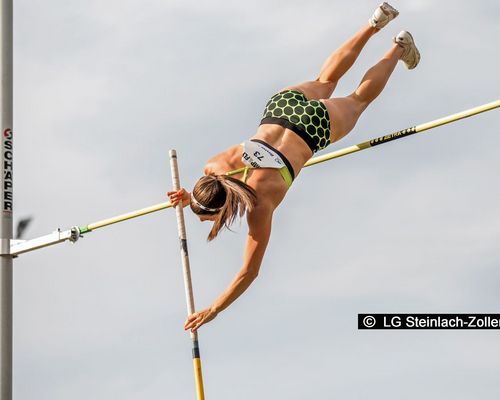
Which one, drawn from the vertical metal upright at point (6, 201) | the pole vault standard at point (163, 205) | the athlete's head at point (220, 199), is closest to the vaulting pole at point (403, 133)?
the pole vault standard at point (163, 205)

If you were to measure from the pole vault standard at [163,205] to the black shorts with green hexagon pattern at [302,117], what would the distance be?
707mm

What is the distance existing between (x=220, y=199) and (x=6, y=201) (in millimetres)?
3561

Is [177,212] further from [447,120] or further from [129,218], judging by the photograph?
[447,120]

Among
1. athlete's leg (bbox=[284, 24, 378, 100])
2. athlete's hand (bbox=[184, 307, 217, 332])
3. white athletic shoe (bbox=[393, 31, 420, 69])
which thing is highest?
white athletic shoe (bbox=[393, 31, 420, 69])

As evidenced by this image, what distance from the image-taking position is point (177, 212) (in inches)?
515

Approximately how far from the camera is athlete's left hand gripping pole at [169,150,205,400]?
12.5 metres

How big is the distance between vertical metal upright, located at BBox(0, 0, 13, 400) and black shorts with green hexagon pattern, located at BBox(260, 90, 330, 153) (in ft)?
10.6

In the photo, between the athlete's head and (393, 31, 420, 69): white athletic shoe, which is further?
(393, 31, 420, 69): white athletic shoe

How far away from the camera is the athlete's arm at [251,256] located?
12.0 metres

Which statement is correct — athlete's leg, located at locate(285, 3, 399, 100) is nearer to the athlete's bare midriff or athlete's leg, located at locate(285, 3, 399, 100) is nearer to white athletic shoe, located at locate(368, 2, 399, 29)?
white athletic shoe, located at locate(368, 2, 399, 29)

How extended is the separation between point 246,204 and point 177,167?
72.1 inches

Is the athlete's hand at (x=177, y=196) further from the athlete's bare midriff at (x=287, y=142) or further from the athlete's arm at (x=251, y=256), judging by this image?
the athlete's arm at (x=251, y=256)

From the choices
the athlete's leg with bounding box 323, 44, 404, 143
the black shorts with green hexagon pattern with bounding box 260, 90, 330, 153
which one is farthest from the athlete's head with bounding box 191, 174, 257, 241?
the athlete's leg with bounding box 323, 44, 404, 143

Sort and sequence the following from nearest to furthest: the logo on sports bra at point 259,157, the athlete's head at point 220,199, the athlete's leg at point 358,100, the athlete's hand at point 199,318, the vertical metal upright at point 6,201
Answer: the athlete's head at point 220,199 < the athlete's hand at point 199,318 < the logo on sports bra at point 259,157 < the athlete's leg at point 358,100 < the vertical metal upright at point 6,201
